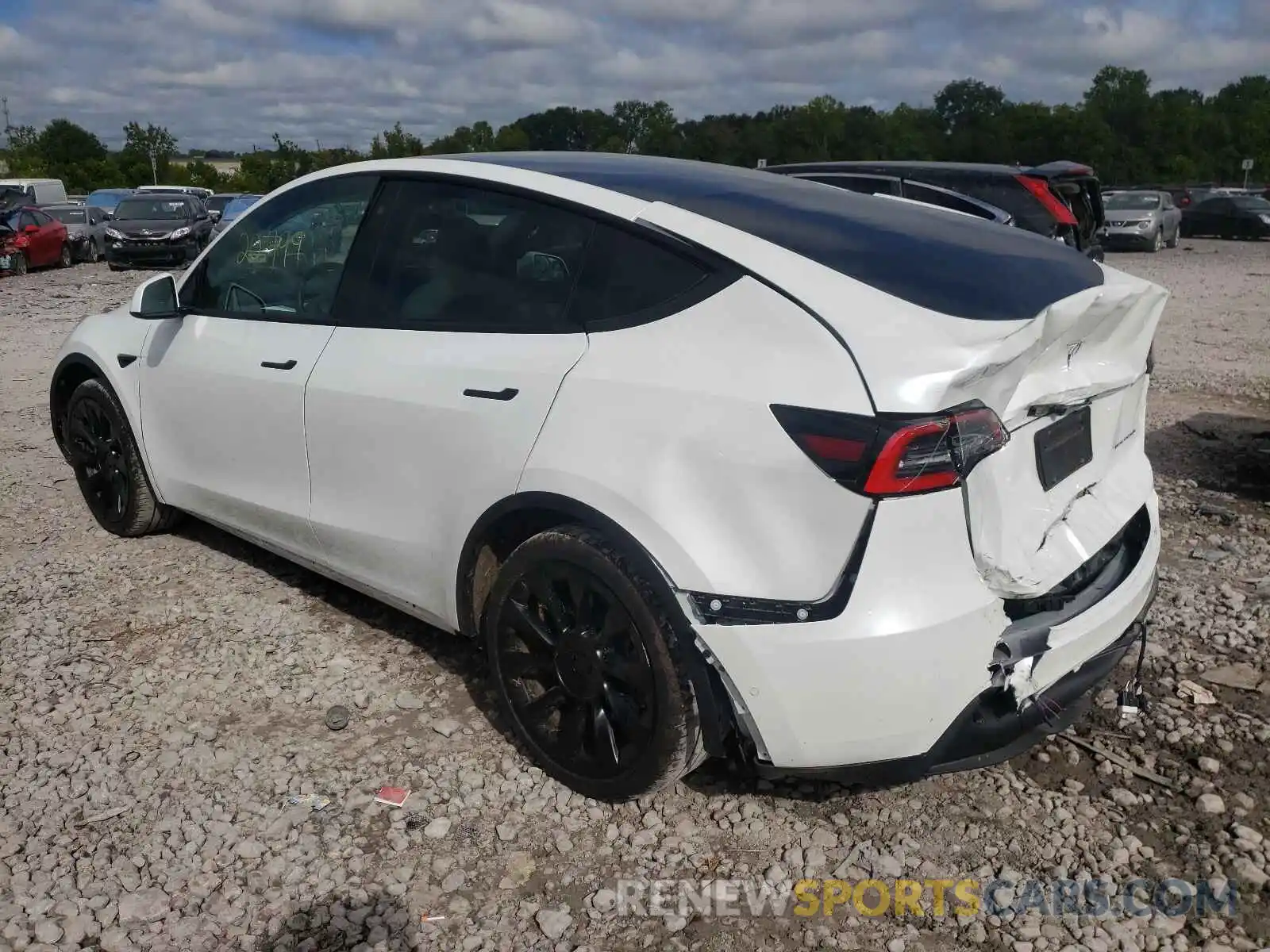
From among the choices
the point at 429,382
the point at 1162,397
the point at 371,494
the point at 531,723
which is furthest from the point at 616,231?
the point at 1162,397

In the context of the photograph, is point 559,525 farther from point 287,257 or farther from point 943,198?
point 943,198

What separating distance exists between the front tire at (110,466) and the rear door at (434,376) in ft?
5.01

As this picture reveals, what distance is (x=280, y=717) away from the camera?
3.50 metres

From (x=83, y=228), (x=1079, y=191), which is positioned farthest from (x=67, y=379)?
(x=83, y=228)

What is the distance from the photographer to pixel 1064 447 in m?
2.73

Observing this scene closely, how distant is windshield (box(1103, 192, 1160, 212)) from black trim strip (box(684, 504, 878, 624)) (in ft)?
89.1

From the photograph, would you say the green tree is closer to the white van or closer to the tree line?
the tree line

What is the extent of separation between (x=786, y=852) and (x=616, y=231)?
1740mm

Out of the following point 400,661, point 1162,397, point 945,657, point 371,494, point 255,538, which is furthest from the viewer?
point 1162,397

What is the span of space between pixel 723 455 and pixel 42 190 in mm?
29971

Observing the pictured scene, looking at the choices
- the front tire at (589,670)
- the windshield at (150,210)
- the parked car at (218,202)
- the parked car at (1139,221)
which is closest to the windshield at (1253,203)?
the parked car at (1139,221)

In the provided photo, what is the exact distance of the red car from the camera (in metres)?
20.2

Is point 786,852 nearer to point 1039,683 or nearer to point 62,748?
point 1039,683

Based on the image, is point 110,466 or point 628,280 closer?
point 628,280
